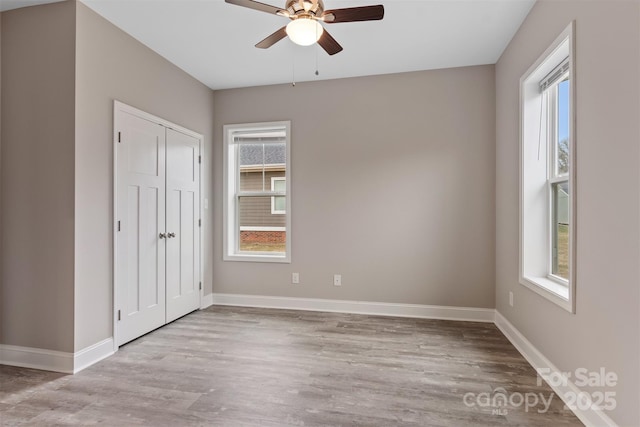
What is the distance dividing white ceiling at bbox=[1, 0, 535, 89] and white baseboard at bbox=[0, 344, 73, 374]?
8.74 feet

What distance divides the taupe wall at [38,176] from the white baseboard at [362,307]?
1981mm

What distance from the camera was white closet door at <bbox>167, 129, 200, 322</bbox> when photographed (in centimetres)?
356

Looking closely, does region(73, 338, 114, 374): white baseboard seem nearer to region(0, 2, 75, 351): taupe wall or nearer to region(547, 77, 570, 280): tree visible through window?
region(0, 2, 75, 351): taupe wall

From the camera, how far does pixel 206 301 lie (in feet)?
13.9

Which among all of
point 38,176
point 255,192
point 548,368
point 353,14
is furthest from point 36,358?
point 548,368

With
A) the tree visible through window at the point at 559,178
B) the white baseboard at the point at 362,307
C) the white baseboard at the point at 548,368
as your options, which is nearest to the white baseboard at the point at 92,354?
the white baseboard at the point at 362,307

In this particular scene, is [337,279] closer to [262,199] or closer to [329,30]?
[262,199]

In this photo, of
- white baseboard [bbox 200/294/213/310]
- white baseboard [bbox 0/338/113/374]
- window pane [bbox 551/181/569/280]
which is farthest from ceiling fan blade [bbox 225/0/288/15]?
white baseboard [bbox 200/294/213/310]

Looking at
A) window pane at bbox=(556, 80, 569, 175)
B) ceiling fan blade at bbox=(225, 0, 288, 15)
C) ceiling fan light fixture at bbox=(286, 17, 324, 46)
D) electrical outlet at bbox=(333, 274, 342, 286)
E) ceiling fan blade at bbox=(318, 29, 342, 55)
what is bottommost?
electrical outlet at bbox=(333, 274, 342, 286)

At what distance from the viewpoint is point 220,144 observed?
14.4 feet

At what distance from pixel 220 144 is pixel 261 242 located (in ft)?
4.57

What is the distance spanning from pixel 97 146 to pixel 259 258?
2176mm

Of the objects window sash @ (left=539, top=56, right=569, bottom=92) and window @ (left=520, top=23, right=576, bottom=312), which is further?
window @ (left=520, top=23, right=576, bottom=312)

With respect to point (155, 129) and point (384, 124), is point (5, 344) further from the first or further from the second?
point (384, 124)
